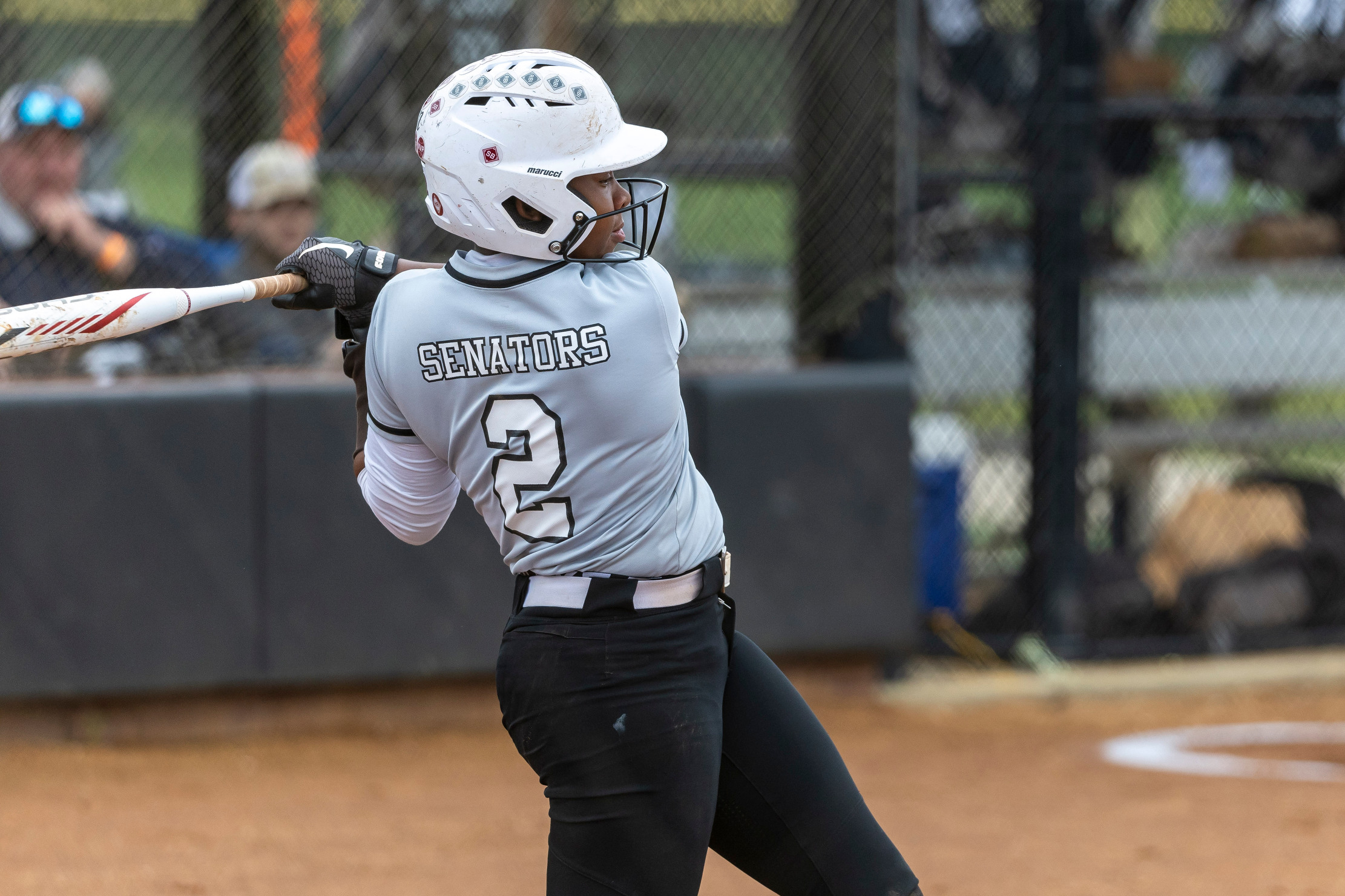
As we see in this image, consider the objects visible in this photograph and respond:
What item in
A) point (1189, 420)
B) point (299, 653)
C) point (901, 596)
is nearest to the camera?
point (299, 653)

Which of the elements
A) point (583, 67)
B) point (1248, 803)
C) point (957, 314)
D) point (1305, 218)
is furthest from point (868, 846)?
point (1305, 218)

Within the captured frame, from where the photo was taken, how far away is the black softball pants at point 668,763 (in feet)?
7.07

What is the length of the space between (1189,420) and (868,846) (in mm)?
4790

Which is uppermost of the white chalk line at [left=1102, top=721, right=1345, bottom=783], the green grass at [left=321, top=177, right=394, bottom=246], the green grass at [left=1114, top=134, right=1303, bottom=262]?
the green grass at [left=321, top=177, right=394, bottom=246]

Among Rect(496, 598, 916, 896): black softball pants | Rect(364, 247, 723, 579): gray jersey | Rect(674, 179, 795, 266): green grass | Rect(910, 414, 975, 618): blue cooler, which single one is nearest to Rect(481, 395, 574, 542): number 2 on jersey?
Rect(364, 247, 723, 579): gray jersey

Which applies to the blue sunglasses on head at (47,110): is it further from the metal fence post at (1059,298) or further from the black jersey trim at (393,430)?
the metal fence post at (1059,298)

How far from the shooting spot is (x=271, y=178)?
209 inches

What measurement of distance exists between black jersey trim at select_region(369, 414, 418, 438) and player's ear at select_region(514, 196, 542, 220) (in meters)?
0.38

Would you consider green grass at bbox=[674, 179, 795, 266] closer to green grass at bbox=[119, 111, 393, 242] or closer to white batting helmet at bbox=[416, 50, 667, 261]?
green grass at bbox=[119, 111, 393, 242]

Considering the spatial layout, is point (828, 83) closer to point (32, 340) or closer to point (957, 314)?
point (957, 314)

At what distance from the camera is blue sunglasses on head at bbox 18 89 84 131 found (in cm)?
503

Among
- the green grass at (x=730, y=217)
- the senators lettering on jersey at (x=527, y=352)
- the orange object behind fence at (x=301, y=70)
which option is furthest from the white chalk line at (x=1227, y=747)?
the orange object behind fence at (x=301, y=70)

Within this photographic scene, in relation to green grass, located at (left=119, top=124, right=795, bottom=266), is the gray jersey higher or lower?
higher

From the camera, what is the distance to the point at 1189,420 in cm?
660
